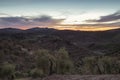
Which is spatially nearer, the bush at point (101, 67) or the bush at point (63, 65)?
the bush at point (63, 65)

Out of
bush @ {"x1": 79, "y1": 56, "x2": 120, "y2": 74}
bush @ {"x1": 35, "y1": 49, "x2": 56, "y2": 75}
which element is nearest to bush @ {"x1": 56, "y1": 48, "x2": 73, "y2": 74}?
bush @ {"x1": 35, "y1": 49, "x2": 56, "y2": 75}

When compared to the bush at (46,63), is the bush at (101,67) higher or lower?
lower

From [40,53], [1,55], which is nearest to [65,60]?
[40,53]

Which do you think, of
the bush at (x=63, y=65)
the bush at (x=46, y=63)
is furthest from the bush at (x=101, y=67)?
the bush at (x=46, y=63)

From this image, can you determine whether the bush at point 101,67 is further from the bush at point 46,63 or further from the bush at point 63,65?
the bush at point 46,63

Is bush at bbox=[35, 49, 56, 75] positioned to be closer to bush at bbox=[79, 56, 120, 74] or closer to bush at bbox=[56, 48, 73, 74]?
bush at bbox=[56, 48, 73, 74]

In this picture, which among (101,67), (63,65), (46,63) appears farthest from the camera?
(101,67)

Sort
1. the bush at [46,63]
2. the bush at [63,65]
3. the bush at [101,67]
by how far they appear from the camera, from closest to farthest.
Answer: the bush at [46,63] → the bush at [63,65] → the bush at [101,67]

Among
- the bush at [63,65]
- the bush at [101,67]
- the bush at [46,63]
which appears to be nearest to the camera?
the bush at [46,63]

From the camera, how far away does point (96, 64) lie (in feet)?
139

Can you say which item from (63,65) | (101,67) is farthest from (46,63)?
(101,67)

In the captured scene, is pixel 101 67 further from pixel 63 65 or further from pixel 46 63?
pixel 46 63

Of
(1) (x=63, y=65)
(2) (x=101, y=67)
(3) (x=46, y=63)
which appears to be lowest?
(2) (x=101, y=67)

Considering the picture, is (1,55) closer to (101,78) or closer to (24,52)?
(24,52)
